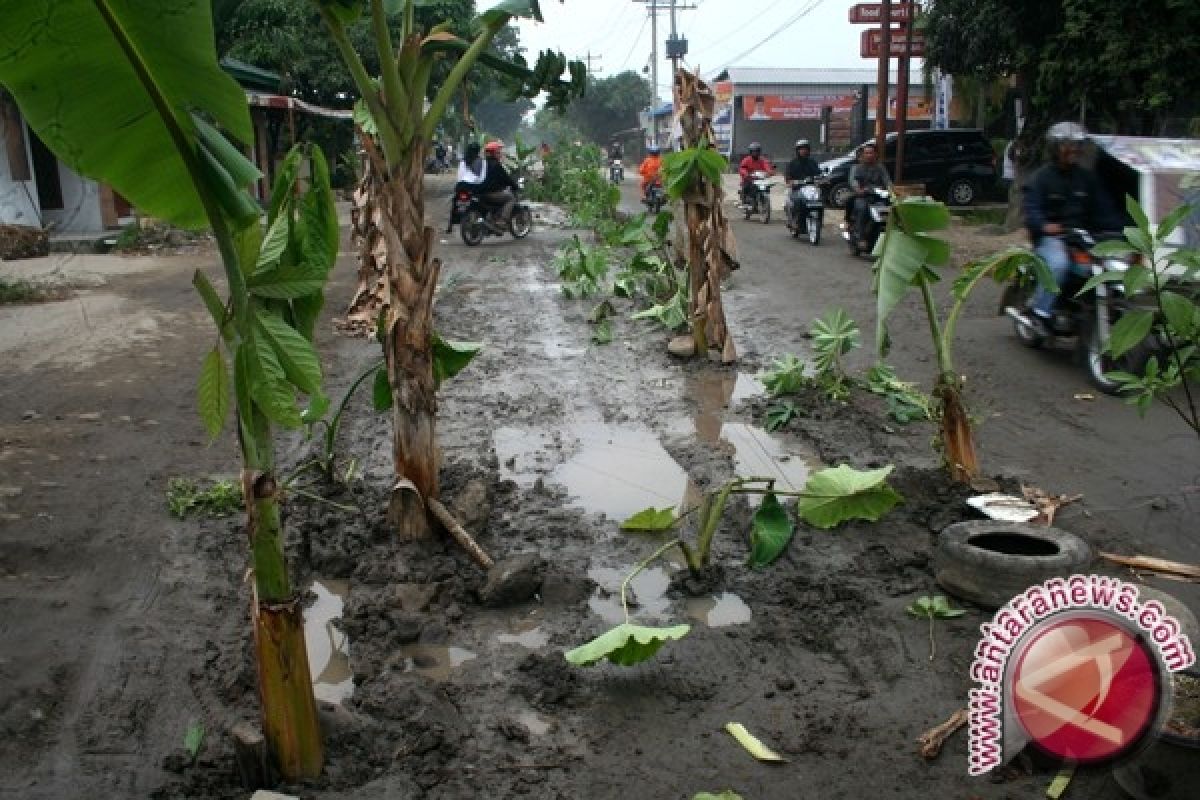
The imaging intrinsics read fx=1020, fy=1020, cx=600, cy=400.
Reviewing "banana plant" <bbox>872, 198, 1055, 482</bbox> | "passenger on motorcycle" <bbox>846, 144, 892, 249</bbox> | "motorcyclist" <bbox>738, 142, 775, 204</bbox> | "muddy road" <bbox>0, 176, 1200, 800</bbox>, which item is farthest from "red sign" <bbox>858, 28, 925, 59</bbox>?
"banana plant" <bbox>872, 198, 1055, 482</bbox>

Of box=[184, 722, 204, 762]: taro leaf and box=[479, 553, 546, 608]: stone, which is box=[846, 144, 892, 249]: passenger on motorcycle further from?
box=[184, 722, 204, 762]: taro leaf

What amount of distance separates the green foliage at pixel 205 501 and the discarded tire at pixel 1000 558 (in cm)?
360

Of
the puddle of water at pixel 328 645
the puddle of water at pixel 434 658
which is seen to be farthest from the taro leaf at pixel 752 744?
the puddle of water at pixel 328 645

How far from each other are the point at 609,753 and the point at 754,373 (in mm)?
5716

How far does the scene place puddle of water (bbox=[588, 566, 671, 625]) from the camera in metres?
4.45

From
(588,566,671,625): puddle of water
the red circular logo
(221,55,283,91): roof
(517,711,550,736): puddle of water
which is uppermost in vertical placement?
(221,55,283,91): roof

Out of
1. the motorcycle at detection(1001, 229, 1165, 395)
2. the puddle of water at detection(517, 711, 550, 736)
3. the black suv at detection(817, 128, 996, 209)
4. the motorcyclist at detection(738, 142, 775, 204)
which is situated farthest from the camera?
the black suv at detection(817, 128, 996, 209)

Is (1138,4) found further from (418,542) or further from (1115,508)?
(418,542)

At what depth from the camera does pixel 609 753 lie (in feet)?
11.0

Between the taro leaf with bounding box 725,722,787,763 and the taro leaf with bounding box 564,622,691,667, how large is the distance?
0.37 m

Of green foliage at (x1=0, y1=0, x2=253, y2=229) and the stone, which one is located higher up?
green foliage at (x1=0, y1=0, x2=253, y2=229)

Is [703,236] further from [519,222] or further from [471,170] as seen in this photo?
[519,222]

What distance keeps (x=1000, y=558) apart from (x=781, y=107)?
1691 inches

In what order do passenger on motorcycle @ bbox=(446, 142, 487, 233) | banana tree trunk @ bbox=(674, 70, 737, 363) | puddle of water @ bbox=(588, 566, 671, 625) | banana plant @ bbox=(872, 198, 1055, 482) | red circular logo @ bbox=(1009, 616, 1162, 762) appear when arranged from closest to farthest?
1. red circular logo @ bbox=(1009, 616, 1162, 762)
2. puddle of water @ bbox=(588, 566, 671, 625)
3. banana plant @ bbox=(872, 198, 1055, 482)
4. banana tree trunk @ bbox=(674, 70, 737, 363)
5. passenger on motorcycle @ bbox=(446, 142, 487, 233)
